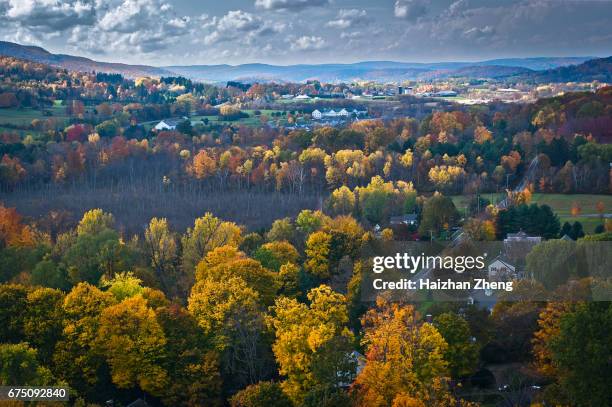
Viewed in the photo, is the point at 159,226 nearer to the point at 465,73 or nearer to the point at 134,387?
the point at 134,387

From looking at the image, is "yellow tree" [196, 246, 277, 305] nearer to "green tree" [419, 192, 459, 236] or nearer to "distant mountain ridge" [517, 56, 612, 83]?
"green tree" [419, 192, 459, 236]

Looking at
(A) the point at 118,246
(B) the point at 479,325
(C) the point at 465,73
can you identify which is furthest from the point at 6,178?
(C) the point at 465,73

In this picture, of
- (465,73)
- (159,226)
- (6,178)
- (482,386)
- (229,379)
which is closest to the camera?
(482,386)

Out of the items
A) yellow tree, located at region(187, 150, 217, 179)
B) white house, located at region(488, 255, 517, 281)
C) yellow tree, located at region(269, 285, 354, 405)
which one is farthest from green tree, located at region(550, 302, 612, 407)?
yellow tree, located at region(187, 150, 217, 179)

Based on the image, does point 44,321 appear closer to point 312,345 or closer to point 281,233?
point 312,345

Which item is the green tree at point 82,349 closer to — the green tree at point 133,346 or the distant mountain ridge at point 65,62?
the green tree at point 133,346

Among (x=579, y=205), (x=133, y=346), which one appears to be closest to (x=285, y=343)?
(x=133, y=346)

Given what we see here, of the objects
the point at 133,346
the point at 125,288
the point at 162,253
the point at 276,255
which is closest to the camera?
the point at 133,346

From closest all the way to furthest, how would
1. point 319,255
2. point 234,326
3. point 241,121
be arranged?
point 234,326
point 319,255
point 241,121
